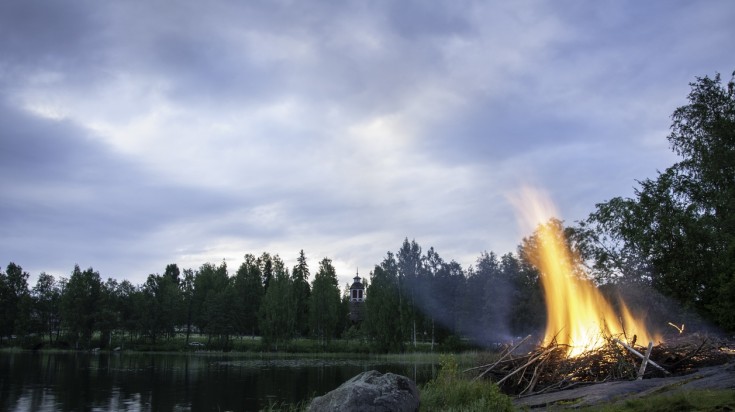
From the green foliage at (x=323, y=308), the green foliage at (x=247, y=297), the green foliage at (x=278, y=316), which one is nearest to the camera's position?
the green foliage at (x=278, y=316)

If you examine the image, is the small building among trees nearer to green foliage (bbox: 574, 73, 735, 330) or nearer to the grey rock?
green foliage (bbox: 574, 73, 735, 330)

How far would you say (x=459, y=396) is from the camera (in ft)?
48.1

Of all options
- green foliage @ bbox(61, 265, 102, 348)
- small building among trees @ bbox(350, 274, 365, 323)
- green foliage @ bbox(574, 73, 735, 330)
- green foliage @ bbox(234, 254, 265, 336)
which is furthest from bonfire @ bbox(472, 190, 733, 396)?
small building among trees @ bbox(350, 274, 365, 323)

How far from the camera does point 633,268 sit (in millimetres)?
48969

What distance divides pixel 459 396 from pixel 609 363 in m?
7.71

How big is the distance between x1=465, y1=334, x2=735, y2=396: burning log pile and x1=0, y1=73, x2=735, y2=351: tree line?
346cm

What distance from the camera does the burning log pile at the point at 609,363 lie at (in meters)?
18.2

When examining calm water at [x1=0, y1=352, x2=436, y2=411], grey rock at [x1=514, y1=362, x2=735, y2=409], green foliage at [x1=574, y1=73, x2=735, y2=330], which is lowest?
calm water at [x1=0, y1=352, x2=436, y2=411]

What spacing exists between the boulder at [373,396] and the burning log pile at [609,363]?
5.61m

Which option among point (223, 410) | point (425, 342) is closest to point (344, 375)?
point (223, 410)

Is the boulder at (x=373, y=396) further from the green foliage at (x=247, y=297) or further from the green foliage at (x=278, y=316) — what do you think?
the green foliage at (x=247, y=297)

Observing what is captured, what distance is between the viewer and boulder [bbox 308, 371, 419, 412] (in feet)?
40.9

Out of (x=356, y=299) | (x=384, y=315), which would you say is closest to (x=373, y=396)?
(x=384, y=315)

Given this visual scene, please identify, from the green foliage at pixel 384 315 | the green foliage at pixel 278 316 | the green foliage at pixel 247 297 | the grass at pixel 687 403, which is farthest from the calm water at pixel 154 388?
the green foliage at pixel 247 297
